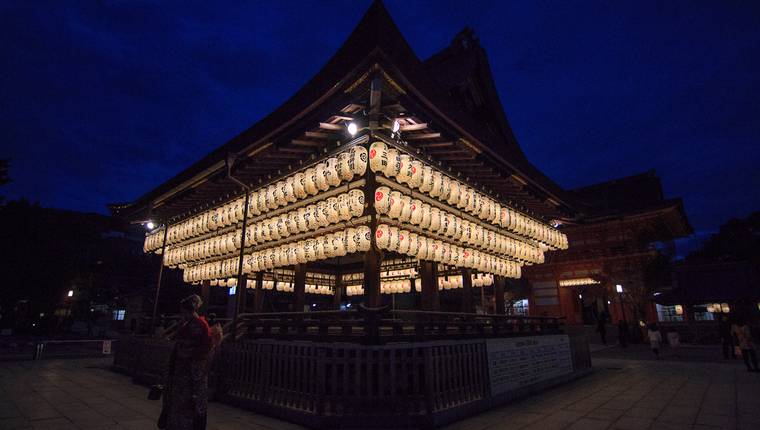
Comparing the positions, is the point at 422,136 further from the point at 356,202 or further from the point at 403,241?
the point at 403,241

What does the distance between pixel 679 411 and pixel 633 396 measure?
156 centimetres

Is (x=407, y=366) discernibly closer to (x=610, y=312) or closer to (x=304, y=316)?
(x=304, y=316)

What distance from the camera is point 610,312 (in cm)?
2720

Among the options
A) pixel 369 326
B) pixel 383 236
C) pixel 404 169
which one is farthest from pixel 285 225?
pixel 369 326

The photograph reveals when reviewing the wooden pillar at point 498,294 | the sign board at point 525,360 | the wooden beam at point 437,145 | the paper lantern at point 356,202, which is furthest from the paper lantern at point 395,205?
the wooden pillar at point 498,294

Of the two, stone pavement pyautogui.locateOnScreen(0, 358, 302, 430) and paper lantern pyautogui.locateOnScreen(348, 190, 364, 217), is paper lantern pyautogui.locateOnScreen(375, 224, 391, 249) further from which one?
stone pavement pyautogui.locateOnScreen(0, 358, 302, 430)

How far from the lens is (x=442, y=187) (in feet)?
31.5

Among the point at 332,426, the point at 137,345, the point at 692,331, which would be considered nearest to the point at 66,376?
the point at 137,345

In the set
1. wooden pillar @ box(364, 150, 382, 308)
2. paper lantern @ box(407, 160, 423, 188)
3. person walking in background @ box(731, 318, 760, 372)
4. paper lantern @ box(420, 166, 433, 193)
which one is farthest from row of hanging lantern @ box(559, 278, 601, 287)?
wooden pillar @ box(364, 150, 382, 308)

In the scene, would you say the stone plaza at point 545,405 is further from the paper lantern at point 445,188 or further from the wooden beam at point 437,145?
the wooden beam at point 437,145

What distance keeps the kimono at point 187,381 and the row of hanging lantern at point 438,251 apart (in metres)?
4.67

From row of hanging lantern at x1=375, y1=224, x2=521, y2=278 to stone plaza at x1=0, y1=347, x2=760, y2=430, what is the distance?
13.6ft

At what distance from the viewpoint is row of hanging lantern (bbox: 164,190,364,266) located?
346 inches

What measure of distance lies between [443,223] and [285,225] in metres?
4.68
